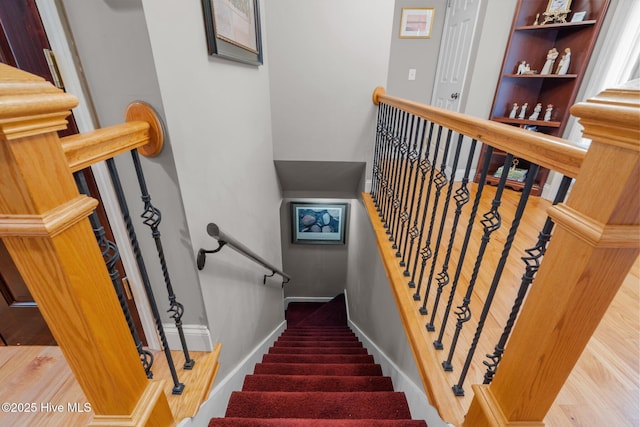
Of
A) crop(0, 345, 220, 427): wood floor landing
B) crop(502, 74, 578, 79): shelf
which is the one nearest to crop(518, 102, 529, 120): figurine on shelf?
crop(502, 74, 578, 79): shelf

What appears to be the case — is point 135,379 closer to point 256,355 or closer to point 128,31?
point 128,31

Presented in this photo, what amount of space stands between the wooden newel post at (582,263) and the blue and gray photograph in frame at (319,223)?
3.86 m

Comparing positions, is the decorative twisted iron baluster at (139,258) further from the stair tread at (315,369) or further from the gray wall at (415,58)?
the gray wall at (415,58)

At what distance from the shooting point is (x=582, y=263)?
1.81 feet

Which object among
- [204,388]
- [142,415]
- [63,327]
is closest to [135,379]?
[142,415]

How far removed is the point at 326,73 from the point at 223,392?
248 cm

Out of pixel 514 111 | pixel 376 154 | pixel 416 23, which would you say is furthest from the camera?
pixel 416 23

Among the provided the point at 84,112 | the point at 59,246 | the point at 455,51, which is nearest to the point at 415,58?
the point at 455,51

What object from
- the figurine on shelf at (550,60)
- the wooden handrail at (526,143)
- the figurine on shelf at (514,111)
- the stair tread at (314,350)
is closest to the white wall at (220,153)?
the stair tread at (314,350)

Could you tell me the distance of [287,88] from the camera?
2619 mm

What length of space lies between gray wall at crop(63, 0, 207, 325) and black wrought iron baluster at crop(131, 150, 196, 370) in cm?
5

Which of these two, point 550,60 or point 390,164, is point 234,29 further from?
point 550,60

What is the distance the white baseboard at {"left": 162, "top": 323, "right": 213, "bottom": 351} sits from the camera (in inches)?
49.3

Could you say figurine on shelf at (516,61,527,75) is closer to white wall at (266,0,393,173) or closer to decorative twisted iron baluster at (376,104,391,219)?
white wall at (266,0,393,173)
